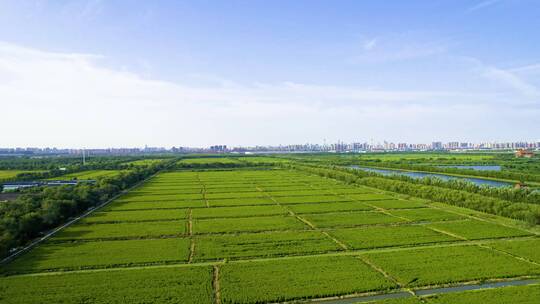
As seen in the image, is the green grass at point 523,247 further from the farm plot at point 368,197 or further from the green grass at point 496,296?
the farm plot at point 368,197

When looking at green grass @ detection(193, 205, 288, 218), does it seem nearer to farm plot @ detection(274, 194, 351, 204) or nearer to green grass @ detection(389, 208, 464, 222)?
farm plot @ detection(274, 194, 351, 204)

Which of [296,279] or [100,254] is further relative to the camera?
[100,254]

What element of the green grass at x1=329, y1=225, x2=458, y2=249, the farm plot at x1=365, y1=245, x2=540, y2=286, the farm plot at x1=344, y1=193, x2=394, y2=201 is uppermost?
the farm plot at x1=344, y1=193, x2=394, y2=201

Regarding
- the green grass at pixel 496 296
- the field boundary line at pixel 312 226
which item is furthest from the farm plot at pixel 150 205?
the green grass at pixel 496 296

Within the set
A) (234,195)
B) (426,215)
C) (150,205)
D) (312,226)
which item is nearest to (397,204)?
(426,215)

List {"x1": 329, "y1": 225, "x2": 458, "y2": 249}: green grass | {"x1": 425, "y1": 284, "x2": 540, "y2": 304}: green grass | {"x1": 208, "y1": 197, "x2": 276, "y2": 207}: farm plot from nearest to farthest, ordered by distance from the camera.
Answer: {"x1": 425, "y1": 284, "x2": 540, "y2": 304}: green grass
{"x1": 329, "y1": 225, "x2": 458, "y2": 249}: green grass
{"x1": 208, "y1": 197, "x2": 276, "y2": 207}: farm plot

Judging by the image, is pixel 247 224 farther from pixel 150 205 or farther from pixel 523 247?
pixel 523 247

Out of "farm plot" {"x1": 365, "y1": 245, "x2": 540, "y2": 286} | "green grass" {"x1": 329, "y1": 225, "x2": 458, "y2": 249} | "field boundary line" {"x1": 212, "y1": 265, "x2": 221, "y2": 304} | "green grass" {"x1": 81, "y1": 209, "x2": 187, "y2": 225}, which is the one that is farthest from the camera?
"green grass" {"x1": 81, "y1": 209, "x2": 187, "y2": 225}

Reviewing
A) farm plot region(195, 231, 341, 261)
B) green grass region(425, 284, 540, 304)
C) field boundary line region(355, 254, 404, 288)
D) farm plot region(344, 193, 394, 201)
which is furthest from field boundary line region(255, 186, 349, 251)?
farm plot region(344, 193, 394, 201)
